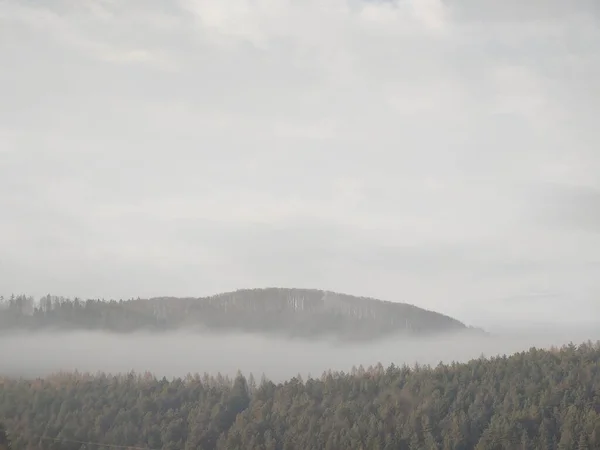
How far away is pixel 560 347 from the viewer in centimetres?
18538

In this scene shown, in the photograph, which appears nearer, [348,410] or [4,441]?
[4,441]

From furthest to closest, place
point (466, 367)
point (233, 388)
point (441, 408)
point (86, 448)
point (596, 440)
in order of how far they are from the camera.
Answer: point (233, 388) < point (466, 367) < point (441, 408) < point (86, 448) < point (596, 440)

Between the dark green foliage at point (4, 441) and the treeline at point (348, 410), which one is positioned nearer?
the dark green foliage at point (4, 441)

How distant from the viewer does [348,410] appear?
495ft

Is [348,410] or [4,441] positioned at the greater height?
[348,410]

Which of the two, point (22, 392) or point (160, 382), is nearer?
point (22, 392)

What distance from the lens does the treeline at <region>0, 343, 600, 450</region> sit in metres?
130

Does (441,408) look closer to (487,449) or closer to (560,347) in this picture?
(487,449)

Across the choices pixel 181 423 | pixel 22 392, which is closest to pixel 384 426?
pixel 181 423

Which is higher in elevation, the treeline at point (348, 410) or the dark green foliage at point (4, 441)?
the treeline at point (348, 410)

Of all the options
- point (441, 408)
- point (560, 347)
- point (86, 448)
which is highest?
point (560, 347)

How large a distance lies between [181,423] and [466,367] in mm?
68348

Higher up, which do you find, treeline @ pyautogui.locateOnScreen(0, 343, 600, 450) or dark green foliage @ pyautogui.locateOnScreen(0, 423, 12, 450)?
treeline @ pyautogui.locateOnScreen(0, 343, 600, 450)

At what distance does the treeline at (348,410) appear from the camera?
130375 millimetres
